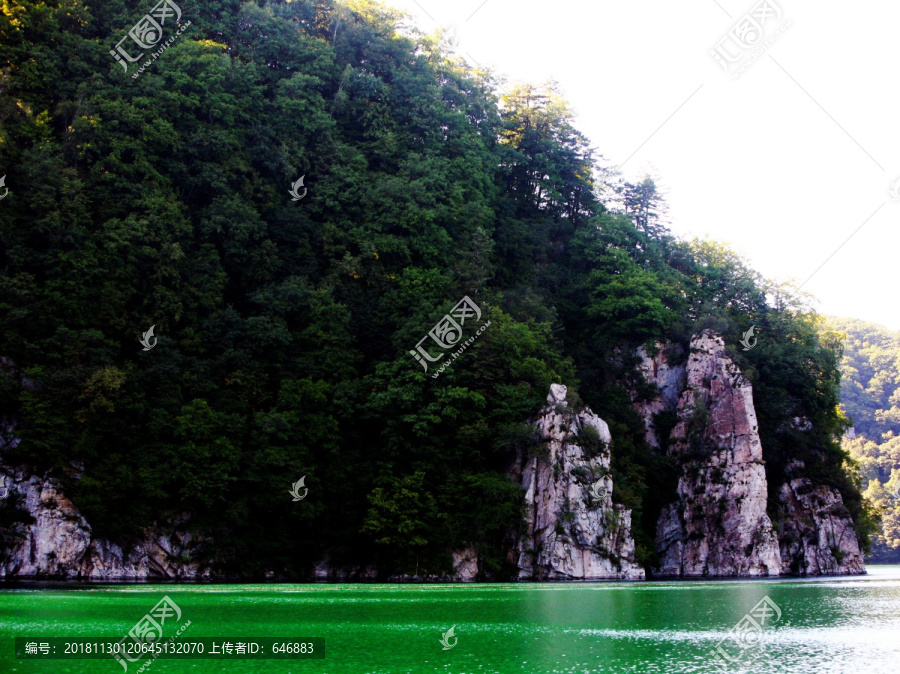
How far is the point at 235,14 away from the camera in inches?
1825

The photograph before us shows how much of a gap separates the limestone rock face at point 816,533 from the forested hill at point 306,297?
1.31 m

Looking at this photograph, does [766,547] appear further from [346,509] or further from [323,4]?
[323,4]

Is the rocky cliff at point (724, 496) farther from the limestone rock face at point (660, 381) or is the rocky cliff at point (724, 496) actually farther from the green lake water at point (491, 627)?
the green lake water at point (491, 627)

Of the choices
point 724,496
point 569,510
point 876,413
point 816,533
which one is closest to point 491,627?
point 569,510

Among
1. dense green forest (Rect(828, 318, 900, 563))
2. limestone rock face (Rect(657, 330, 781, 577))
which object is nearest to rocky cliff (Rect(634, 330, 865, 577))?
limestone rock face (Rect(657, 330, 781, 577))

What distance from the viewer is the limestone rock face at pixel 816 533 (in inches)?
1703

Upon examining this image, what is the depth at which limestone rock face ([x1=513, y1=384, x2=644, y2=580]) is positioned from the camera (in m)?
34.7

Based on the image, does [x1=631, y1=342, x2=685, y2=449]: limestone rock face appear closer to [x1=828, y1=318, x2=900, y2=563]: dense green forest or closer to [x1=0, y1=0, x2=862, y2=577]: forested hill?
[x1=0, y1=0, x2=862, y2=577]: forested hill

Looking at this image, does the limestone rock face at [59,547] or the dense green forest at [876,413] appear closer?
the limestone rock face at [59,547]

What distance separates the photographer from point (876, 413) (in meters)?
93.1

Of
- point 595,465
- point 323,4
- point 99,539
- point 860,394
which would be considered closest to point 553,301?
point 595,465

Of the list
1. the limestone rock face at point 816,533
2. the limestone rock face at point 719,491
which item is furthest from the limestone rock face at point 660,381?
the limestone rock face at point 816,533

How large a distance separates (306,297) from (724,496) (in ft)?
75.5

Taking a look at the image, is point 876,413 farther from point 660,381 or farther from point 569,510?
point 569,510
